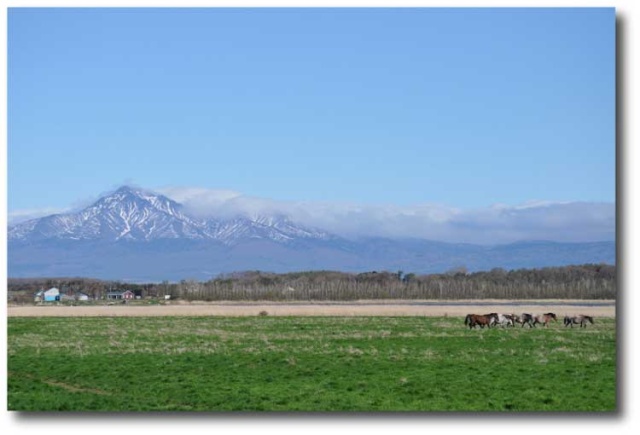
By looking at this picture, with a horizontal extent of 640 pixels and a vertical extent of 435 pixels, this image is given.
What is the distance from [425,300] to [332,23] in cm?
2429

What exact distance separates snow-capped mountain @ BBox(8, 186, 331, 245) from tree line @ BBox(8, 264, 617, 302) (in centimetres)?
121

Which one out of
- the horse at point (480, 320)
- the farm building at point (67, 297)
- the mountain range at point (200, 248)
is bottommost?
the horse at point (480, 320)

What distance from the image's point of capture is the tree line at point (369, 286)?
1730cm

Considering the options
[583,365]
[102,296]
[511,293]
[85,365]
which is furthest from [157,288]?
[583,365]

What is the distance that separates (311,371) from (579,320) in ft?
33.2

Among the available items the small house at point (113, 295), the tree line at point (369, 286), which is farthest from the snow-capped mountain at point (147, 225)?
the small house at point (113, 295)

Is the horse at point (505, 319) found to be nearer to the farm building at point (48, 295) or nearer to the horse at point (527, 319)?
the horse at point (527, 319)

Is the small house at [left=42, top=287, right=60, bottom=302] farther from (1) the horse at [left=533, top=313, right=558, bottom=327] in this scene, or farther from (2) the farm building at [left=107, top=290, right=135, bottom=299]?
(1) the horse at [left=533, top=313, right=558, bottom=327]

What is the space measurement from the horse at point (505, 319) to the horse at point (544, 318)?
0.65 meters

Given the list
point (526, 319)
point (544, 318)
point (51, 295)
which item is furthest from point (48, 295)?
point (544, 318)

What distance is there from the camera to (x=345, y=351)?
18781 mm

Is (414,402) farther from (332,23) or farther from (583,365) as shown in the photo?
(332,23)

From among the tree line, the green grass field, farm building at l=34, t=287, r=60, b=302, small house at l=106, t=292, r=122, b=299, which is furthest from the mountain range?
small house at l=106, t=292, r=122, b=299

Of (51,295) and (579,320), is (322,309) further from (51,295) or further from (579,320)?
(51,295)
